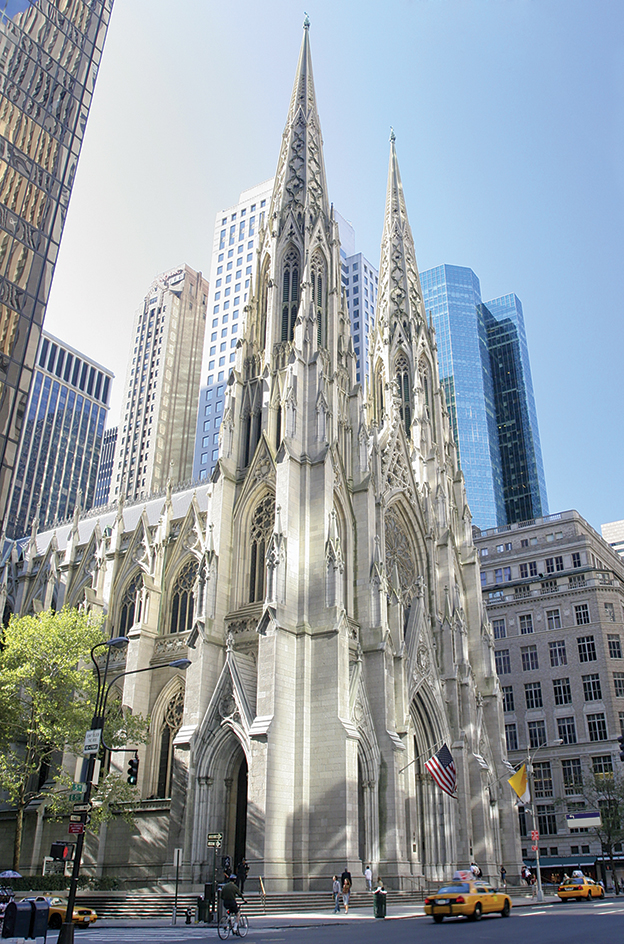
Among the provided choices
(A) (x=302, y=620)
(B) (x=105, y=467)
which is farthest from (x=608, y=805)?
(B) (x=105, y=467)

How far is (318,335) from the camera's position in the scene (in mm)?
47438

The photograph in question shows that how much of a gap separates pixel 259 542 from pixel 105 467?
108m

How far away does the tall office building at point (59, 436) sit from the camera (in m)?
126

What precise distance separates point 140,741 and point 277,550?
1037 cm

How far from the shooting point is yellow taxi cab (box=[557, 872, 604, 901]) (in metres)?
33.4

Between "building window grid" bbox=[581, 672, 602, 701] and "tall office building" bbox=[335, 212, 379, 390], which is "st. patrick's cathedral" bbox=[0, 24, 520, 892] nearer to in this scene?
"building window grid" bbox=[581, 672, 602, 701]

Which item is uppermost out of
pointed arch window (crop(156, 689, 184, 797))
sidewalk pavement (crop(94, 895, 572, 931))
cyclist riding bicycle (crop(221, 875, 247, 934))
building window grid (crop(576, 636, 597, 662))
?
building window grid (crop(576, 636, 597, 662))

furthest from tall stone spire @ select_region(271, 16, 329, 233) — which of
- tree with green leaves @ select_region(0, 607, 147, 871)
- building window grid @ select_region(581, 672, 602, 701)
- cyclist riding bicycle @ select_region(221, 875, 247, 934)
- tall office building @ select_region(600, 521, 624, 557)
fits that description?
tall office building @ select_region(600, 521, 624, 557)

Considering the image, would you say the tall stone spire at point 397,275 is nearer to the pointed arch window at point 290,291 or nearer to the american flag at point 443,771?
the pointed arch window at point 290,291

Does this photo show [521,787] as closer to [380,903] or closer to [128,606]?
[380,903]

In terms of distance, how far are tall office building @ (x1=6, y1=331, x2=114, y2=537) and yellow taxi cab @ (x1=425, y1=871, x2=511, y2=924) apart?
103 m

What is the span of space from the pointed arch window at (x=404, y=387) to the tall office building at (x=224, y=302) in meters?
36.8

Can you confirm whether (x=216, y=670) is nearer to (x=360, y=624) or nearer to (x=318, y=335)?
(x=360, y=624)

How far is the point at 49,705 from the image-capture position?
1336 inches
